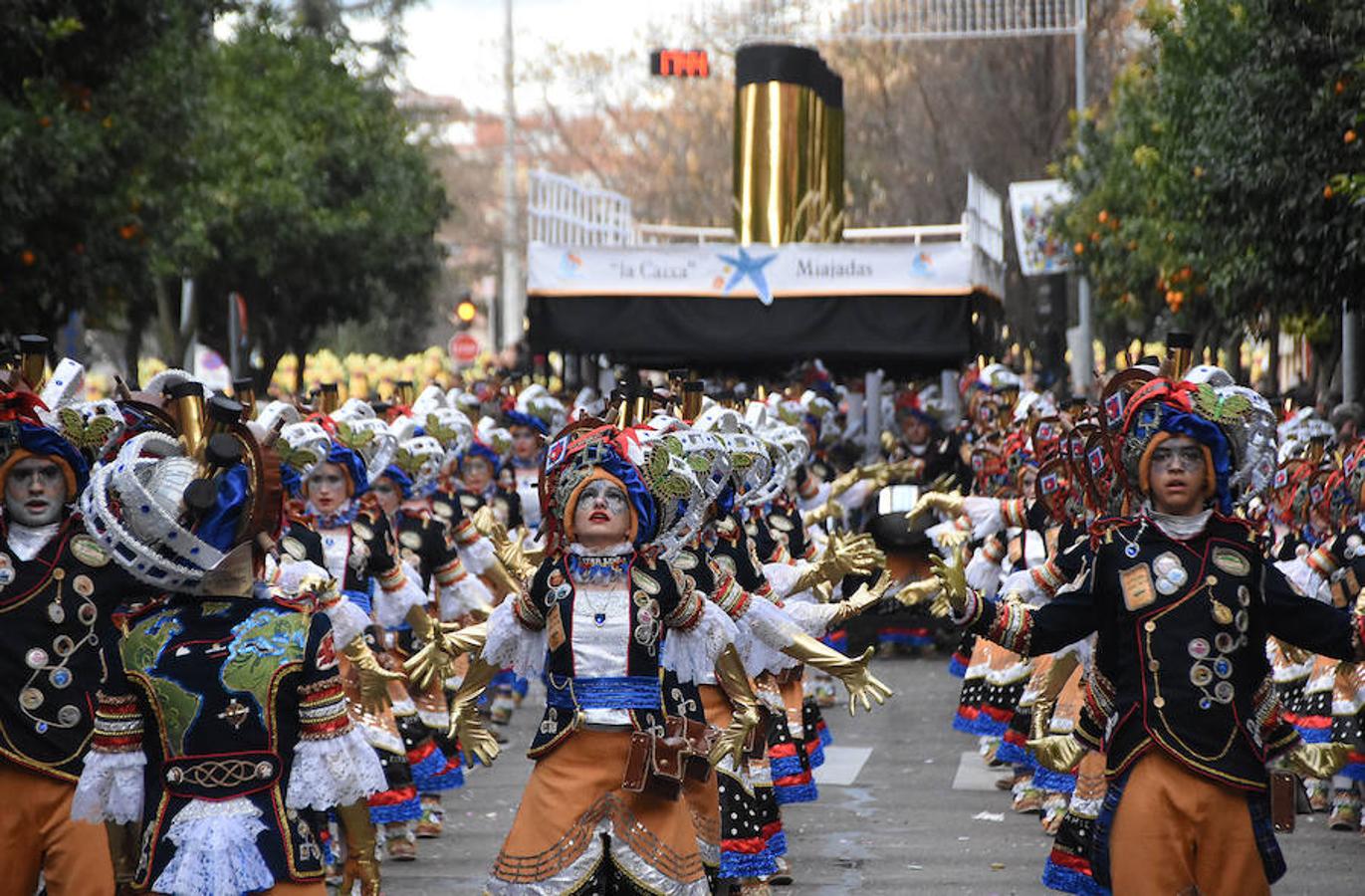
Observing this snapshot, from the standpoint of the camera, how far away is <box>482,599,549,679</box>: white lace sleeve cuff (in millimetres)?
8047

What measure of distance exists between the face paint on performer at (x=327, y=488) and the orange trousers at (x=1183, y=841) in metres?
4.70

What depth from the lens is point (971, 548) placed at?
16094mm

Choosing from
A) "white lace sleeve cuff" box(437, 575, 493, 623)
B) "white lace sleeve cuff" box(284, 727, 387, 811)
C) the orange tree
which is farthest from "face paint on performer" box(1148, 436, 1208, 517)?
the orange tree

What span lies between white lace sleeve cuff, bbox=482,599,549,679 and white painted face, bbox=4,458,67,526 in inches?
61.5

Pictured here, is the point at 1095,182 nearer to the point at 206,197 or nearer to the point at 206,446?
the point at 206,197

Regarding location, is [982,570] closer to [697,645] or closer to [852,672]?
[852,672]

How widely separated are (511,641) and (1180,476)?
2.42 m

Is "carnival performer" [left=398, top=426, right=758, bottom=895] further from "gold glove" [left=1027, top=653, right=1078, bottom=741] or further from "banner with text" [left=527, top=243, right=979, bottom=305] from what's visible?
"banner with text" [left=527, top=243, right=979, bottom=305]

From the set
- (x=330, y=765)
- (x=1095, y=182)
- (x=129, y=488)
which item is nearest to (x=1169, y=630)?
(x=330, y=765)

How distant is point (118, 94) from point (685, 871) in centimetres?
1358

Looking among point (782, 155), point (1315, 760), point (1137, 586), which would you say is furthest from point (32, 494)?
point (782, 155)

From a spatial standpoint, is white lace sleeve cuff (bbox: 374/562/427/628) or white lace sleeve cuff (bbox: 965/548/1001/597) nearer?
white lace sleeve cuff (bbox: 374/562/427/628)

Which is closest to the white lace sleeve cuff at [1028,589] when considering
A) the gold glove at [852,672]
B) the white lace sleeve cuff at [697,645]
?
the gold glove at [852,672]

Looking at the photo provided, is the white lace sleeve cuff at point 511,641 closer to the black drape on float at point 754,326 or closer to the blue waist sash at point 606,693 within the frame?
the blue waist sash at point 606,693
